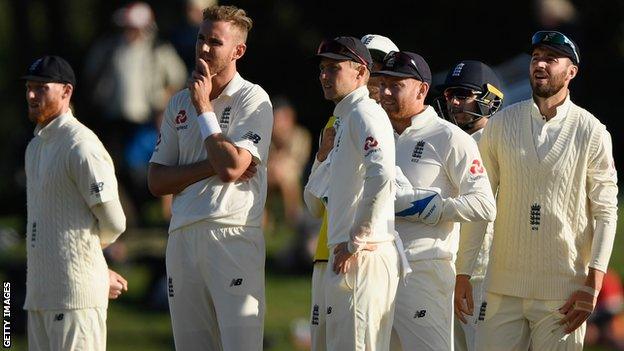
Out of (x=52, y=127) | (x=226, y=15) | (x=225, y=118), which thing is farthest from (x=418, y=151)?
(x=52, y=127)

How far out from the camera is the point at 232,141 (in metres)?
9.04

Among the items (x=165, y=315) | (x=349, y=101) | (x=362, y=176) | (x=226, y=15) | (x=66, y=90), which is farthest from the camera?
(x=165, y=315)

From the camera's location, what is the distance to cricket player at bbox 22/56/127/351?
948 cm

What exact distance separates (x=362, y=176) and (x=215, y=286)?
3.48ft

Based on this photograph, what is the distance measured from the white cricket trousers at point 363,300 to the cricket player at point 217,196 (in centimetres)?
75

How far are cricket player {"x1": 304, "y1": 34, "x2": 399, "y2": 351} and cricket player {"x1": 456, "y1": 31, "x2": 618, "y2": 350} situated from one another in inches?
33.9

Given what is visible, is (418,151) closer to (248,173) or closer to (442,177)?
(442,177)

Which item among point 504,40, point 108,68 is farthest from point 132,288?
point 504,40

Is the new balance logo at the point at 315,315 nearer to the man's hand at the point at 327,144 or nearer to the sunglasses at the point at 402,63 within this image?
the man's hand at the point at 327,144

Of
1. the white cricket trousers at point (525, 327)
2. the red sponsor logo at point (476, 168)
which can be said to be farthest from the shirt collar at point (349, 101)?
the white cricket trousers at point (525, 327)

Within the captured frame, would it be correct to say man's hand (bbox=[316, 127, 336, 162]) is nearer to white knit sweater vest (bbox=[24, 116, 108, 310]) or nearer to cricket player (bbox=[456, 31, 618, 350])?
cricket player (bbox=[456, 31, 618, 350])

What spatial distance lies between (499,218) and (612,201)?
0.60 meters

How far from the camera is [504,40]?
1766 centimetres

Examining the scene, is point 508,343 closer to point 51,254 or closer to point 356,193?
point 356,193
